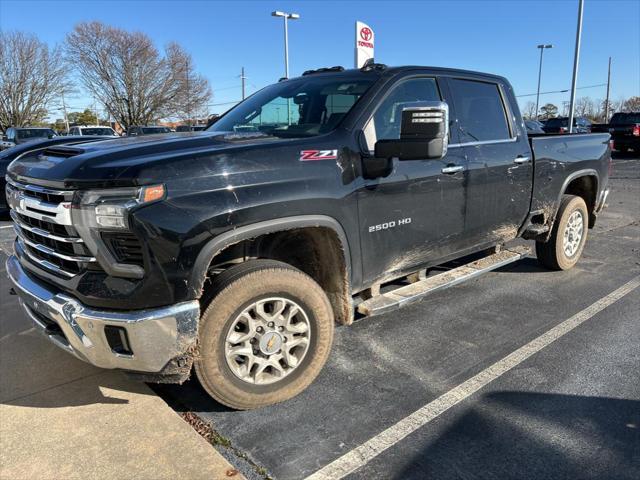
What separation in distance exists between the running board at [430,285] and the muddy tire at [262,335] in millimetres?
423

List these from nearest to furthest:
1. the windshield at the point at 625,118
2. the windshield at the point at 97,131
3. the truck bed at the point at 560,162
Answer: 1. the truck bed at the point at 560,162
2. the windshield at the point at 625,118
3. the windshield at the point at 97,131

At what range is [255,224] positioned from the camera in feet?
8.67

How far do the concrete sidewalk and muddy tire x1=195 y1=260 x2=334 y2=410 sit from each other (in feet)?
1.22

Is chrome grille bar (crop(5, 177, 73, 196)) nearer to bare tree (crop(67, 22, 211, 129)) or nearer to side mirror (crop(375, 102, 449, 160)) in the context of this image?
side mirror (crop(375, 102, 449, 160))

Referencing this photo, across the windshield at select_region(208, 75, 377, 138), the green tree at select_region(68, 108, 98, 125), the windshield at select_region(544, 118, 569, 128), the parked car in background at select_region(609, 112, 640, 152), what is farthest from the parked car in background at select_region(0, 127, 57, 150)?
the green tree at select_region(68, 108, 98, 125)

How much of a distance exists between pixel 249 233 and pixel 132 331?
0.74m

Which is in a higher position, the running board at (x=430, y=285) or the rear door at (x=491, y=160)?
the rear door at (x=491, y=160)

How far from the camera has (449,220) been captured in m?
3.84

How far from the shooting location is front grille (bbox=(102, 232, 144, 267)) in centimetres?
238

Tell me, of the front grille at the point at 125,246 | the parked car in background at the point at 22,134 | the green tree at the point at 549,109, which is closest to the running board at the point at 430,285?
the front grille at the point at 125,246

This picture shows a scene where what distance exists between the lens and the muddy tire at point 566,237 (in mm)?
5258

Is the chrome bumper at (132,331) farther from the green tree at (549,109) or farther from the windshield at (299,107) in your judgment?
the green tree at (549,109)

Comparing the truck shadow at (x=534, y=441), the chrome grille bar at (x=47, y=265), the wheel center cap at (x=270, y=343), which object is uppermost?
the chrome grille bar at (x=47, y=265)

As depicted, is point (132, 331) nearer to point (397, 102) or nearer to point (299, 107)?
point (299, 107)
